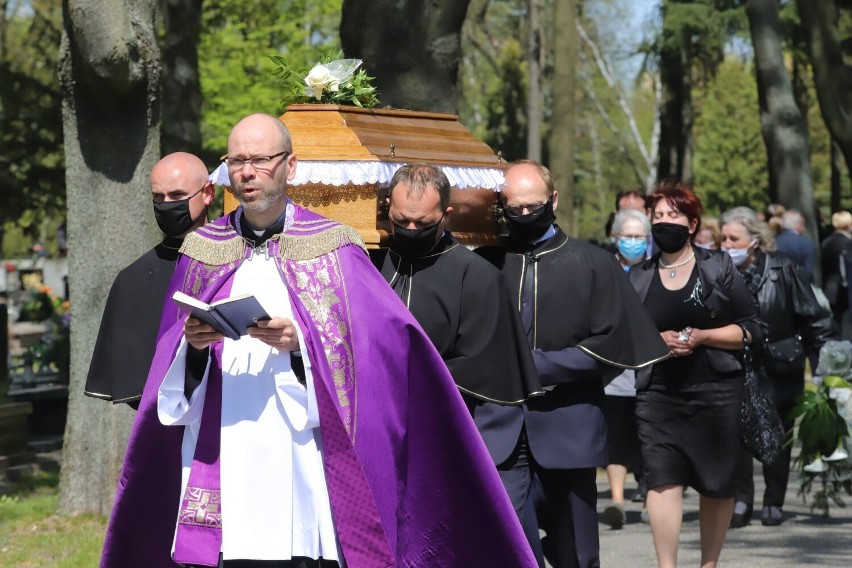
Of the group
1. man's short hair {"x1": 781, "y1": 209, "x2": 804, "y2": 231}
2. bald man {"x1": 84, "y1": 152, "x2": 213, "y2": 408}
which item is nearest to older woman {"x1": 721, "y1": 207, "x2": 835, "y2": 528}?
bald man {"x1": 84, "y1": 152, "x2": 213, "y2": 408}

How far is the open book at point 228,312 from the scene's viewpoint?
15.7 feet

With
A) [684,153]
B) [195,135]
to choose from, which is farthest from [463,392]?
[684,153]

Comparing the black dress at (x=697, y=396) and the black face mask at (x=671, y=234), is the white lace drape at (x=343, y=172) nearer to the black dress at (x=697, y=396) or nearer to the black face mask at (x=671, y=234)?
the black face mask at (x=671, y=234)

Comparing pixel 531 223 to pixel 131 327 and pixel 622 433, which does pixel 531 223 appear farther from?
pixel 622 433

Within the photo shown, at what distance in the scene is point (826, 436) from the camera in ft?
36.0

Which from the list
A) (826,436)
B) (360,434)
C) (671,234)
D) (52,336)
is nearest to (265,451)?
(360,434)

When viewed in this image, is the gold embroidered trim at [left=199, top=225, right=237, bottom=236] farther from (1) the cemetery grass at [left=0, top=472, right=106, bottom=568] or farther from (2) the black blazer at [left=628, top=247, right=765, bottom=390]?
(1) the cemetery grass at [left=0, top=472, right=106, bottom=568]

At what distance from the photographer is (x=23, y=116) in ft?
53.0

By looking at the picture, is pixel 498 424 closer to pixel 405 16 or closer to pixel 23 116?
pixel 405 16

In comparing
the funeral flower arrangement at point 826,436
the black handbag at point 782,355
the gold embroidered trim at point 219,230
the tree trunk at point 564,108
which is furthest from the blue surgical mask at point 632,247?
the tree trunk at point 564,108

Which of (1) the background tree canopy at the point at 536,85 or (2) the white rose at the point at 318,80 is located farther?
(1) the background tree canopy at the point at 536,85

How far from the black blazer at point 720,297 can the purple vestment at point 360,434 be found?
2.60 meters

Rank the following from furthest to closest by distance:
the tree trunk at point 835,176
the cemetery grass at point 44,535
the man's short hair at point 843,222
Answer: the tree trunk at point 835,176 → the man's short hair at point 843,222 → the cemetery grass at point 44,535

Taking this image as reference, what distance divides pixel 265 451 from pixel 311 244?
71cm
